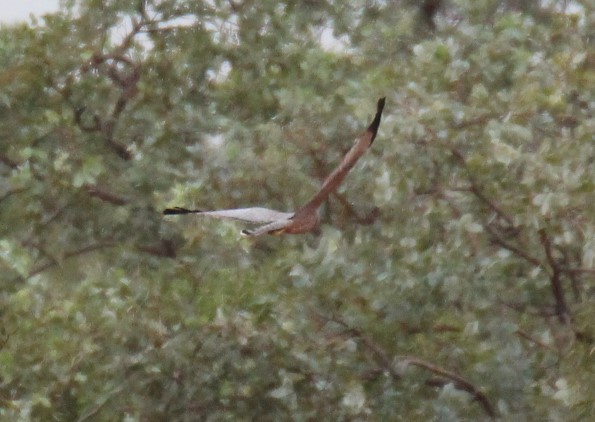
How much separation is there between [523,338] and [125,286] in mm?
1545

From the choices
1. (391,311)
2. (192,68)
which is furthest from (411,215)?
(192,68)

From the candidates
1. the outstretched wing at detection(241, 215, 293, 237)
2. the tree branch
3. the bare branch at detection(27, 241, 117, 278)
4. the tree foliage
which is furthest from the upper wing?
the bare branch at detection(27, 241, 117, 278)

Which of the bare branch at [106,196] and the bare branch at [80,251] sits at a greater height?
the bare branch at [106,196]

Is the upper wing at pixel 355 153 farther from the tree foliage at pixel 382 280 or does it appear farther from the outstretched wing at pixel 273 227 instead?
the tree foliage at pixel 382 280

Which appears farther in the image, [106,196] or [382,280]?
[106,196]

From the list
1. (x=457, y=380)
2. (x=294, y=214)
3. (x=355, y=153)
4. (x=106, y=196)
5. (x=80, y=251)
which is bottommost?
(x=457, y=380)

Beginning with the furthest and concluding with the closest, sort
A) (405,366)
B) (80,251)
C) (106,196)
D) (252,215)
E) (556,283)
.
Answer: (80,251) → (106,196) → (556,283) → (405,366) → (252,215)

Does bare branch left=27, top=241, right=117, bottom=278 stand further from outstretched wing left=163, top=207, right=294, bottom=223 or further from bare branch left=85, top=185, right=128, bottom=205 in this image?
outstretched wing left=163, top=207, right=294, bottom=223

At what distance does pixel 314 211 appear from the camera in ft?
10.8

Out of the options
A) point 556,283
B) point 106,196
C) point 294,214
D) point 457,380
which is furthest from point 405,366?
point 106,196

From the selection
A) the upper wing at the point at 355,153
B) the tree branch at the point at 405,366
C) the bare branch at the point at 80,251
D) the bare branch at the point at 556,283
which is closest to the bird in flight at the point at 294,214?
the upper wing at the point at 355,153

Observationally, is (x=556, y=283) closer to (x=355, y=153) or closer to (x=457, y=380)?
(x=457, y=380)

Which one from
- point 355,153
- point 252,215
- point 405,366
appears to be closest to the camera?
point 355,153

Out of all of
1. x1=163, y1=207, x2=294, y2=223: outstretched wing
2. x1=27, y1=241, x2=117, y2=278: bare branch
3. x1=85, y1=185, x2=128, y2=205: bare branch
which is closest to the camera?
x1=163, y1=207, x2=294, y2=223: outstretched wing
